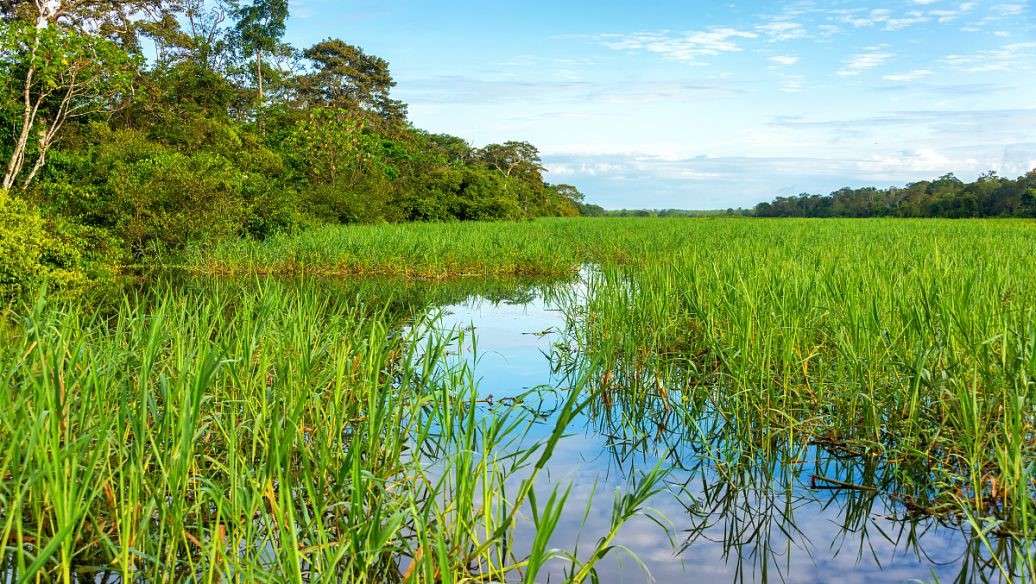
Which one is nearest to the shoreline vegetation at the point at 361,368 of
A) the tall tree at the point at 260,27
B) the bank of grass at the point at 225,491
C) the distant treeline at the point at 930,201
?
the bank of grass at the point at 225,491

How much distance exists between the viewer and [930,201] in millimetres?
47594

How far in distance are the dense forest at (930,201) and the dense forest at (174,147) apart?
84.9ft

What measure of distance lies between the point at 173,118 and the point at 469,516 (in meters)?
19.7

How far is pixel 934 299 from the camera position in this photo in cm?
419

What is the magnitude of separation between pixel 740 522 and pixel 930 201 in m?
50.5

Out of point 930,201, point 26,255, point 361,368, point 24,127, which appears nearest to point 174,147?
point 24,127

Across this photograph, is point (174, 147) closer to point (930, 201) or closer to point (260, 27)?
point (260, 27)

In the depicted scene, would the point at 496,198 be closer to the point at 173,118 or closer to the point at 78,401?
the point at 173,118

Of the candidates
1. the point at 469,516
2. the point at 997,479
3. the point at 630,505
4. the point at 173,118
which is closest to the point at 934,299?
the point at 997,479

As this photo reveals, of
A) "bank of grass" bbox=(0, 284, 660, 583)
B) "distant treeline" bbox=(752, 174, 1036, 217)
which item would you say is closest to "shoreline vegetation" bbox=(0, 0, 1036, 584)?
"bank of grass" bbox=(0, 284, 660, 583)

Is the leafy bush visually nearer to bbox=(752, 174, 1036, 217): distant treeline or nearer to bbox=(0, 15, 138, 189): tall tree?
bbox=(0, 15, 138, 189): tall tree

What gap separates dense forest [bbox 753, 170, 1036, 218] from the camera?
41500 mm

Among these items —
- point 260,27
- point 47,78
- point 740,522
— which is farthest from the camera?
point 260,27

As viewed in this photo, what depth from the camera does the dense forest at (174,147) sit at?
1400cm
